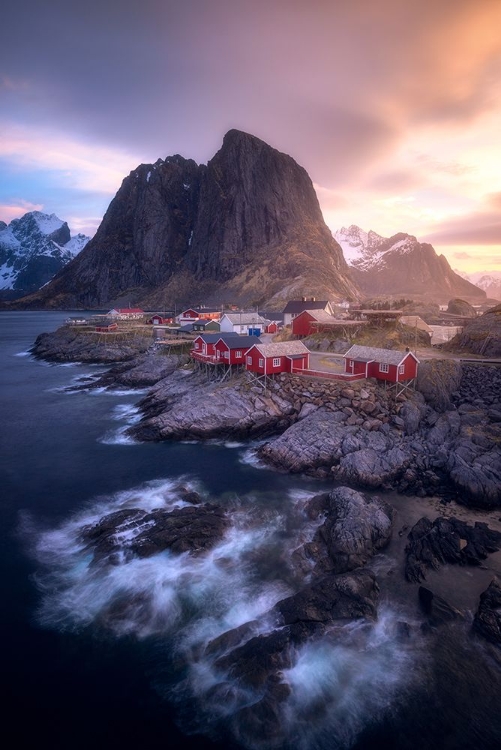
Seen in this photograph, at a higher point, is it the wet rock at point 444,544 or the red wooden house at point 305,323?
the red wooden house at point 305,323

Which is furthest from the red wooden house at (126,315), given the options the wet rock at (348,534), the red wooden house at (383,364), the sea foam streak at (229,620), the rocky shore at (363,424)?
the wet rock at (348,534)

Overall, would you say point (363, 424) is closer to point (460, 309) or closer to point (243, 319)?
point (243, 319)

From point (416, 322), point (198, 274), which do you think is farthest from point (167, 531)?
point (198, 274)

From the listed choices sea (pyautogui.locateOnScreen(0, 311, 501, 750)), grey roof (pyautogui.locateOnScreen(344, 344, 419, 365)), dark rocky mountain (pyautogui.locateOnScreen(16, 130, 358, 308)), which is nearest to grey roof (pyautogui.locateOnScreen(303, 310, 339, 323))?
grey roof (pyautogui.locateOnScreen(344, 344, 419, 365))

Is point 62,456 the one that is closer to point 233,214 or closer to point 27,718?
point 27,718

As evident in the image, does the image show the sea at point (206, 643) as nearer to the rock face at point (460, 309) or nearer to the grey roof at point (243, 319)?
the grey roof at point (243, 319)
